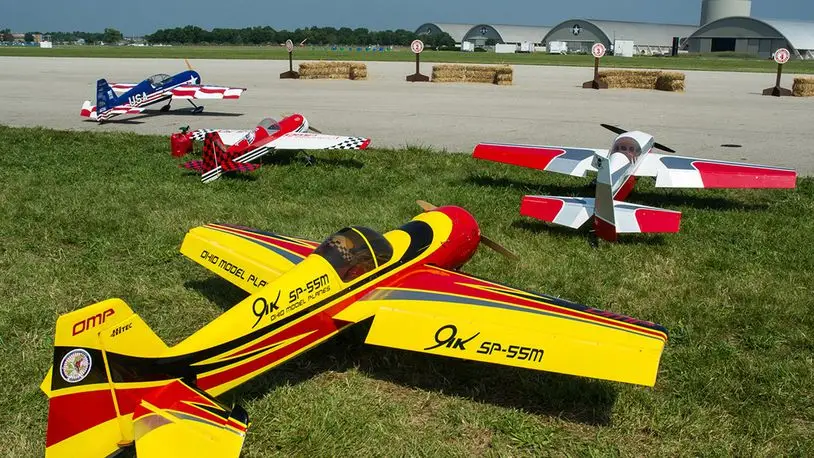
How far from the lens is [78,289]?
7.31 m

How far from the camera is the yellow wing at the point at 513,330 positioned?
185 inches

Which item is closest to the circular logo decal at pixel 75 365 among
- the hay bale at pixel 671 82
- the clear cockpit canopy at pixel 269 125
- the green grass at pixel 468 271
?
the green grass at pixel 468 271

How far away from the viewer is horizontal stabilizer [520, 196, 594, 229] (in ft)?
29.6

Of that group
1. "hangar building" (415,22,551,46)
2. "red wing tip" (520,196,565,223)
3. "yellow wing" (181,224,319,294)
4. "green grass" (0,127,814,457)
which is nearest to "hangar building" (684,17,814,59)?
"hangar building" (415,22,551,46)

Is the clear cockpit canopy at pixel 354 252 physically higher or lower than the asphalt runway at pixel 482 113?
lower

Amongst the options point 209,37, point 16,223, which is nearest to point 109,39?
point 209,37

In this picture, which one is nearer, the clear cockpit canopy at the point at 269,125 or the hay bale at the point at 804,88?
the clear cockpit canopy at the point at 269,125

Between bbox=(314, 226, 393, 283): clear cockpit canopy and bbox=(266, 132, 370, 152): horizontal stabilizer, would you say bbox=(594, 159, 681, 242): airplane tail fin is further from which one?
bbox=(266, 132, 370, 152): horizontal stabilizer

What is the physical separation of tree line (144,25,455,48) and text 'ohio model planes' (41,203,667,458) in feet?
470

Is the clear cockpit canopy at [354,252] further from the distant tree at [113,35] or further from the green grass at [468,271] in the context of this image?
the distant tree at [113,35]

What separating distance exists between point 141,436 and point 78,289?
4.15 meters

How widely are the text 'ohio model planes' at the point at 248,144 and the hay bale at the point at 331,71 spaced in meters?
24.7

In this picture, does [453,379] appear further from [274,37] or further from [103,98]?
[274,37]

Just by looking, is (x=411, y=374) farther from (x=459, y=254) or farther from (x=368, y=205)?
(x=368, y=205)
